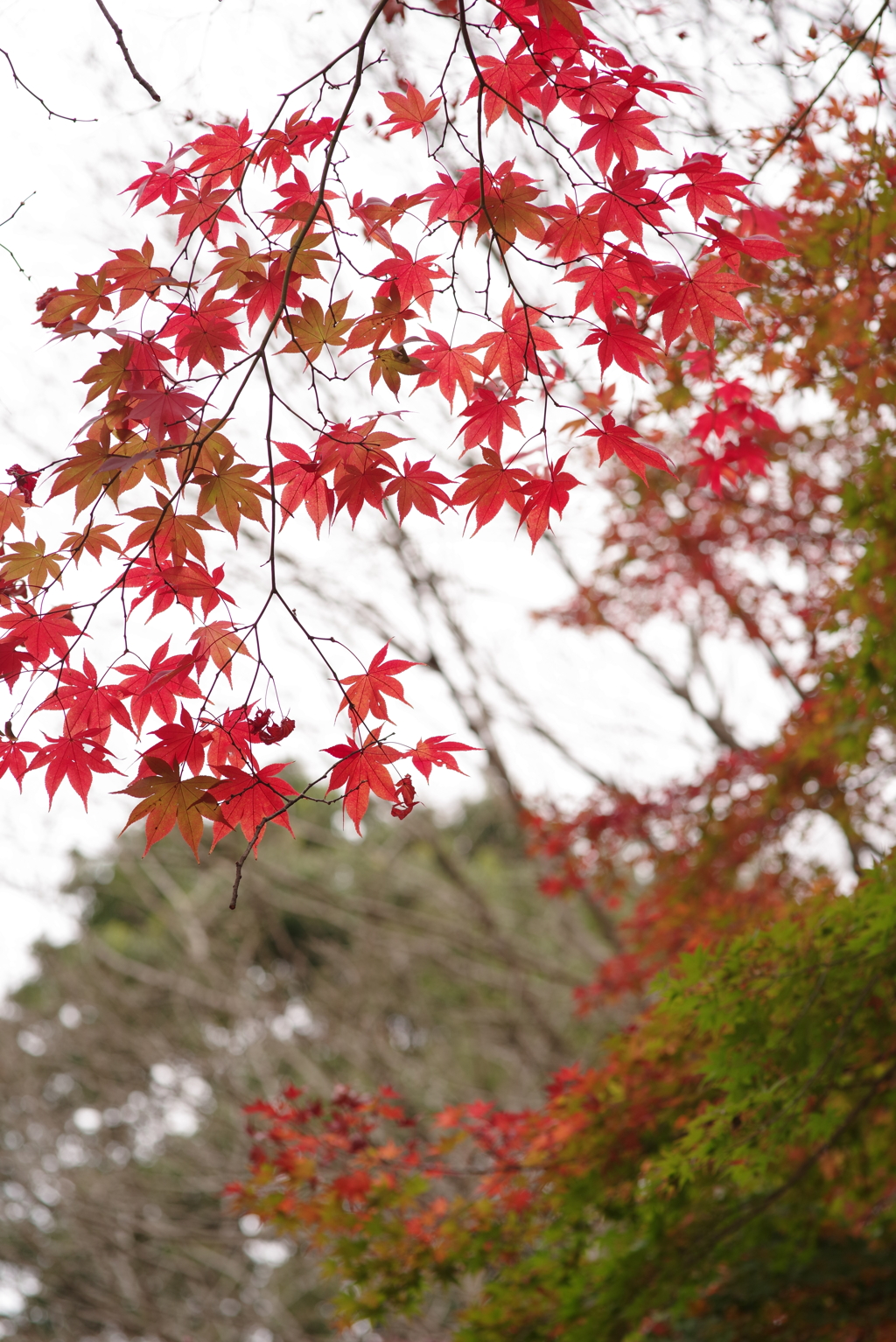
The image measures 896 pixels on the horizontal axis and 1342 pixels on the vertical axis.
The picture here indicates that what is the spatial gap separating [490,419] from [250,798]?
2.55 ft

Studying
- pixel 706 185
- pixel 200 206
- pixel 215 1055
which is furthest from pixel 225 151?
pixel 215 1055

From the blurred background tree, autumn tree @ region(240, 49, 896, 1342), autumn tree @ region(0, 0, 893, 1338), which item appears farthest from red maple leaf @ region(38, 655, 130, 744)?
the blurred background tree

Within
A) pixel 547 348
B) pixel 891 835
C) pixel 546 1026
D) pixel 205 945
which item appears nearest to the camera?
pixel 547 348

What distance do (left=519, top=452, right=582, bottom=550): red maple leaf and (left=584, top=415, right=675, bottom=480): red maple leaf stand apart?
80mm

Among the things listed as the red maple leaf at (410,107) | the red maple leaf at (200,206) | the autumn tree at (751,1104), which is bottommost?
the autumn tree at (751,1104)

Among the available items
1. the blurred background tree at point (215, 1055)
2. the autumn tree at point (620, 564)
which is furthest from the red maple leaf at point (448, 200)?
the blurred background tree at point (215, 1055)

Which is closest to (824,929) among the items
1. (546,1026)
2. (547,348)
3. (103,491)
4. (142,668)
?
(547,348)

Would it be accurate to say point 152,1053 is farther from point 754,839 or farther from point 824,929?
point 824,929

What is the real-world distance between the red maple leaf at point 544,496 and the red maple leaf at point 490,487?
0.10ft

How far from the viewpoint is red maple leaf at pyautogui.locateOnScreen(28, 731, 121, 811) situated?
1.63 m

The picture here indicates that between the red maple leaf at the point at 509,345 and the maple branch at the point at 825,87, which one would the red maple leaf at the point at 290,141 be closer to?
the red maple leaf at the point at 509,345

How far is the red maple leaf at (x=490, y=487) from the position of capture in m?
1.69

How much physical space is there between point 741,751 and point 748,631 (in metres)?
1.19

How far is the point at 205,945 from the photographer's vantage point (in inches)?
366
